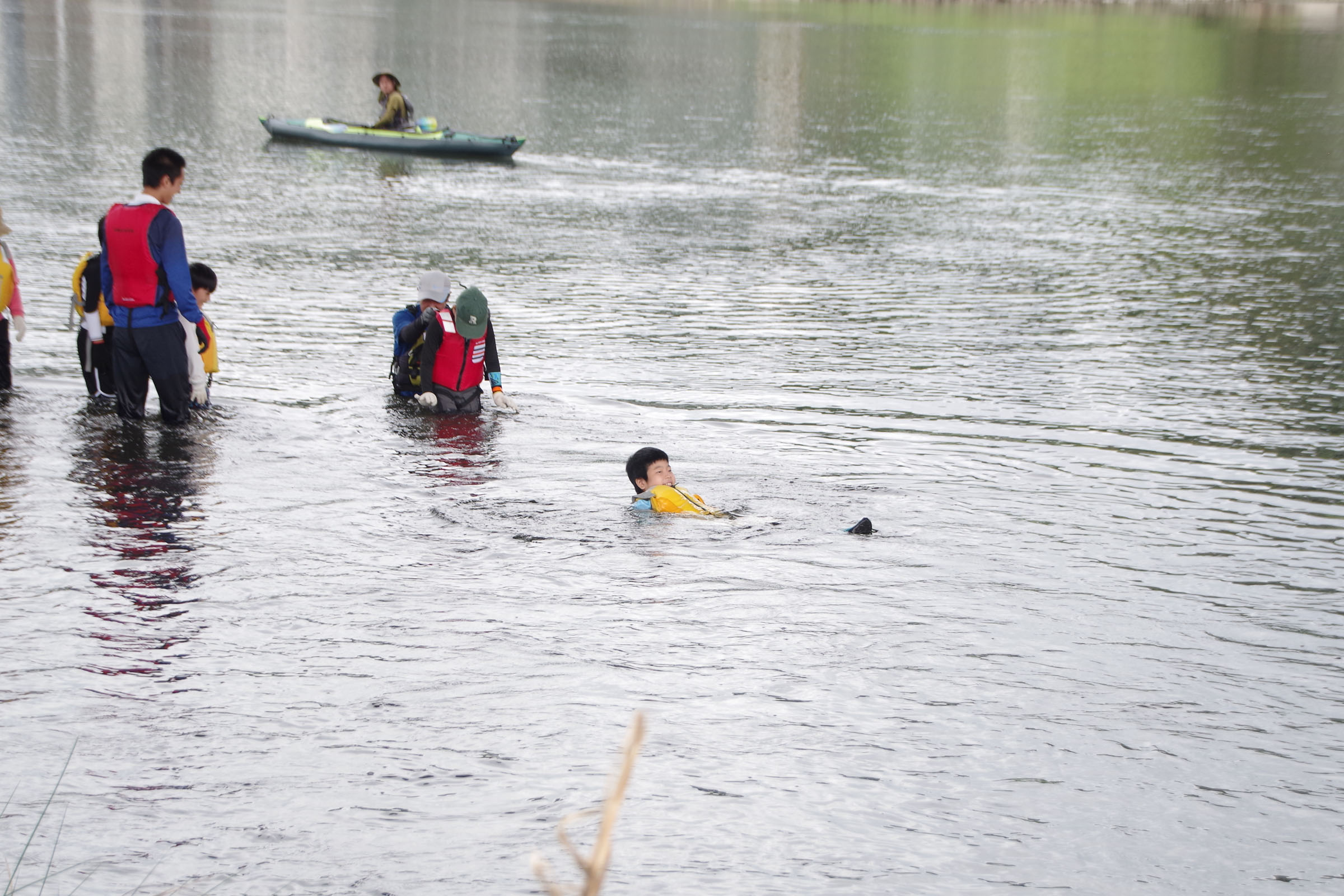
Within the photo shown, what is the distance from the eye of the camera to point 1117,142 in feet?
Result: 127

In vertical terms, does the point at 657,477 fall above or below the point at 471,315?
below

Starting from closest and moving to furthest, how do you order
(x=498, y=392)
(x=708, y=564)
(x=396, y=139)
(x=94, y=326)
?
(x=708, y=564) → (x=94, y=326) → (x=498, y=392) → (x=396, y=139)

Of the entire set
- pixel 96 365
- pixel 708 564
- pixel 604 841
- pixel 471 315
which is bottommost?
pixel 708 564

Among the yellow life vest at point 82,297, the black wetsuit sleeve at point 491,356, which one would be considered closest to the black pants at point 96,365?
the yellow life vest at point 82,297

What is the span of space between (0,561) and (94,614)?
122 cm

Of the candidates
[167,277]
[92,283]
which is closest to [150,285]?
[167,277]

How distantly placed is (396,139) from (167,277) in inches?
930

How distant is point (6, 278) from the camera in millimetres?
12133

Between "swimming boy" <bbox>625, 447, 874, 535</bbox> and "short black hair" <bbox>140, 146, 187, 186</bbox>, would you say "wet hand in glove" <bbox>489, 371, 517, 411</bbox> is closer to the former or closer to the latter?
"swimming boy" <bbox>625, 447, 874, 535</bbox>

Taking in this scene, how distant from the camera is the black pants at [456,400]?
12828 millimetres

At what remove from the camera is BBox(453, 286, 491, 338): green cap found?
1226 cm

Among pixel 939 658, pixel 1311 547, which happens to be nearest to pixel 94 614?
pixel 939 658

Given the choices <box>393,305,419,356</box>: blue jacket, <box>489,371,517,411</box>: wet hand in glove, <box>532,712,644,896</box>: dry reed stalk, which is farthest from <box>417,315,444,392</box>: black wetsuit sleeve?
<box>532,712,644,896</box>: dry reed stalk

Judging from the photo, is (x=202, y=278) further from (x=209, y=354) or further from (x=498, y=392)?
(x=498, y=392)
